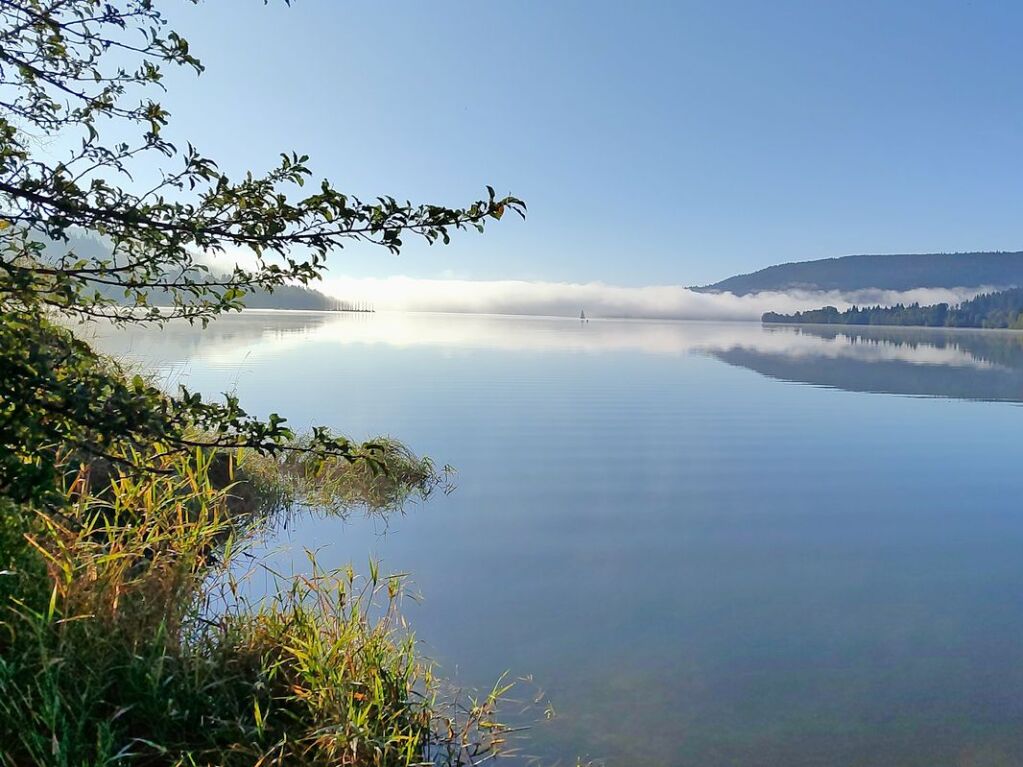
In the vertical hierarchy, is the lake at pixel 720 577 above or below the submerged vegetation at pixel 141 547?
below

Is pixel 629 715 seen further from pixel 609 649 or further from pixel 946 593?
pixel 946 593

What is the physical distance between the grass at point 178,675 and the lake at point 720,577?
1451mm

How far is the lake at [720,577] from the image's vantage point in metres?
6.43

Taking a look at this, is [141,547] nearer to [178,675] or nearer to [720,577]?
[178,675]

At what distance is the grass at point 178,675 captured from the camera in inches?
177

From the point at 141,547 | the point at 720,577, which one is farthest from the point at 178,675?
the point at 720,577

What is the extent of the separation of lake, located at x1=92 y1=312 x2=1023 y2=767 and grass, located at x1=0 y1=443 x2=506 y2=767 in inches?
57.1

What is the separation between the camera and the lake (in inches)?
253

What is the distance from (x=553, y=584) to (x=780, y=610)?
3.12 m

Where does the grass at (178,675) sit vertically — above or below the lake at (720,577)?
above

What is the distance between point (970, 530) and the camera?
44.2ft

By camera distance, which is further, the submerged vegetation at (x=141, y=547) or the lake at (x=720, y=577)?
the lake at (x=720, y=577)

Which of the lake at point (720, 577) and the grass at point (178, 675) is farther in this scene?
the lake at point (720, 577)

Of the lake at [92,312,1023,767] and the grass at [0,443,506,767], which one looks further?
the lake at [92,312,1023,767]
